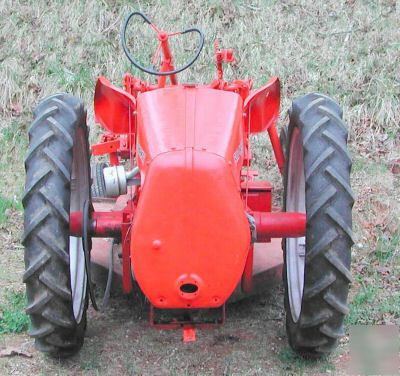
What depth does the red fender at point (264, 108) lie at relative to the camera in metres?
5.03

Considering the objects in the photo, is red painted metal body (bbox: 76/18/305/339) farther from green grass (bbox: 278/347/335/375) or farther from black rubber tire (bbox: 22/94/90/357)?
green grass (bbox: 278/347/335/375)

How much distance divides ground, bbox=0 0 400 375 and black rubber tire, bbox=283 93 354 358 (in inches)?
16.3

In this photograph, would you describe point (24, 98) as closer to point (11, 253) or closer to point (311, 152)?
point (11, 253)

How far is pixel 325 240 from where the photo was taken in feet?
13.8

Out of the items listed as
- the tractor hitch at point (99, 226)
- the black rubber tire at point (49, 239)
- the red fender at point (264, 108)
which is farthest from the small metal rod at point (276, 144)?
the black rubber tire at point (49, 239)

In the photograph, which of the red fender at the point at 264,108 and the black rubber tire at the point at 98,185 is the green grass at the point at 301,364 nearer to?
the red fender at the point at 264,108

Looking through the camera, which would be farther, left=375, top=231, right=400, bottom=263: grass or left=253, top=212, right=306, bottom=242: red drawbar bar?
left=375, top=231, right=400, bottom=263: grass

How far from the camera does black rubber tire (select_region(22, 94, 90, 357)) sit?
13.7 feet

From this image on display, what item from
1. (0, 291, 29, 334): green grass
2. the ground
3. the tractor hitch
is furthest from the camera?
(0, 291, 29, 334): green grass

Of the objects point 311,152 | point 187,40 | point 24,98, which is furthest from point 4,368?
point 187,40

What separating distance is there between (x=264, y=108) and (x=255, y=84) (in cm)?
344

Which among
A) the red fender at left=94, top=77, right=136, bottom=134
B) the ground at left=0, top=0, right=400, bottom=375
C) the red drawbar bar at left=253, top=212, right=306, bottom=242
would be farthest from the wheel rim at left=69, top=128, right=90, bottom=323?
the red drawbar bar at left=253, top=212, right=306, bottom=242

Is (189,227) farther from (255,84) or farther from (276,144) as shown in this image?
(255,84)

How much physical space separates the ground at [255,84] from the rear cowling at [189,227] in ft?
3.42
